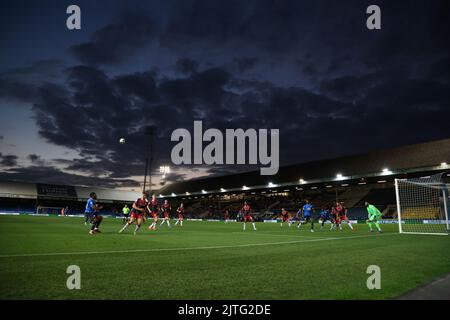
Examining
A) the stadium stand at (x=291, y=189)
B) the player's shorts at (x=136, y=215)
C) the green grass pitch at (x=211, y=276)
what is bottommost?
the green grass pitch at (x=211, y=276)

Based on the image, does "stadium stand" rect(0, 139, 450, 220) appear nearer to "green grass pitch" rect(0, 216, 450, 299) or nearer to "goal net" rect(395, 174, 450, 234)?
"goal net" rect(395, 174, 450, 234)

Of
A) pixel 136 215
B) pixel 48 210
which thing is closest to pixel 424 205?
pixel 136 215

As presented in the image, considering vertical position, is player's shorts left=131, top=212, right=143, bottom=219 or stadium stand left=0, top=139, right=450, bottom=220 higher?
stadium stand left=0, top=139, right=450, bottom=220

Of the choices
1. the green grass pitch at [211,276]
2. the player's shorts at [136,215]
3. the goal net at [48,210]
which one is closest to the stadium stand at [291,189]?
the goal net at [48,210]

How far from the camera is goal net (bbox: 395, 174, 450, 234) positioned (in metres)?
21.7

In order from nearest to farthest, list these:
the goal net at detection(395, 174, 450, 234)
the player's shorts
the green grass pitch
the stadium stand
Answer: the green grass pitch < the player's shorts < the goal net at detection(395, 174, 450, 234) < the stadium stand

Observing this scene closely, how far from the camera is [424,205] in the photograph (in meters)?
30.0

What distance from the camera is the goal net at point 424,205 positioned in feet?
71.2

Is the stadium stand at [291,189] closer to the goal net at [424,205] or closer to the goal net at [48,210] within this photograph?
the goal net at [48,210]

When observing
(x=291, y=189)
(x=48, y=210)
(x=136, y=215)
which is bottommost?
(x=136, y=215)

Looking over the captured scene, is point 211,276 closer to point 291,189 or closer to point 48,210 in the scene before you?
point 291,189

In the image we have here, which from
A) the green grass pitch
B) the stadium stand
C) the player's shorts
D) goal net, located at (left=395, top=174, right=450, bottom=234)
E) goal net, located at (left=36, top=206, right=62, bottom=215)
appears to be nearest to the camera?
the green grass pitch

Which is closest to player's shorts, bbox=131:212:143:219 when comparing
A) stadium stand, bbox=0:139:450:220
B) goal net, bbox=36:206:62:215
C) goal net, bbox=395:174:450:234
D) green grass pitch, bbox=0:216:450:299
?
green grass pitch, bbox=0:216:450:299

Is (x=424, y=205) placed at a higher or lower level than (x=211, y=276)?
higher
